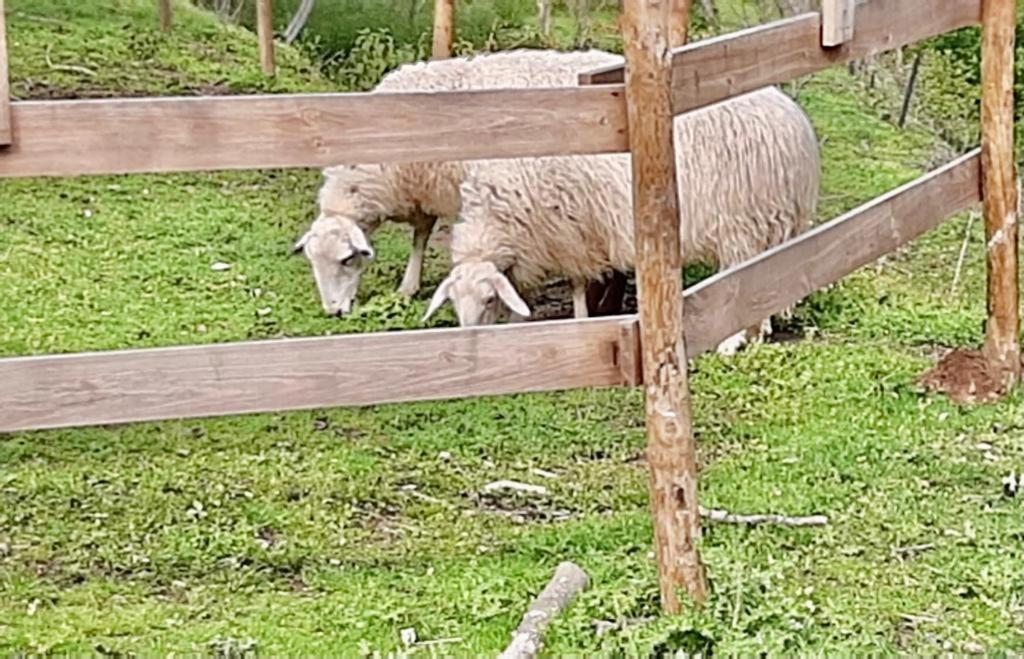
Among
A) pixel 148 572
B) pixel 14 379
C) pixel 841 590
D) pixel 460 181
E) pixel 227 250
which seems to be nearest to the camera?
pixel 14 379

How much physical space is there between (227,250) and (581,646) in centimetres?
556

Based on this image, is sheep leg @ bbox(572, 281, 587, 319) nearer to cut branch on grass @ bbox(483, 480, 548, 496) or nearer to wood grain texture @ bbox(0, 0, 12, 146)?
cut branch on grass @ bbox(483, 480, 548, 496)

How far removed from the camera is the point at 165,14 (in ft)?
44.8

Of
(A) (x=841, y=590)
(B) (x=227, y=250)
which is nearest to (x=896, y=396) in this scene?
(A) (x=841, y=590)

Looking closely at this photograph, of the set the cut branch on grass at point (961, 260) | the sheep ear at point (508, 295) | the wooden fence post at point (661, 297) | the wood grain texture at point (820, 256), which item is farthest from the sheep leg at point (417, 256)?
the wooden fence post at point (661, 297)

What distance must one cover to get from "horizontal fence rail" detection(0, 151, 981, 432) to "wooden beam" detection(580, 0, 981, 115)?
537 millimetres

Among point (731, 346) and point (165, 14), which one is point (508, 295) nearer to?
point (731, 346)

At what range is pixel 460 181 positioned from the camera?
327 inches

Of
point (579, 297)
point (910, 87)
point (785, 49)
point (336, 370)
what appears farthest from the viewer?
point (910, 87)

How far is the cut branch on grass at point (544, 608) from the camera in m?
3.69

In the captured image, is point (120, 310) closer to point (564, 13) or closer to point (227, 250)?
point (227, 250)

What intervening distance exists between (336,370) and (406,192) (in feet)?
16.1

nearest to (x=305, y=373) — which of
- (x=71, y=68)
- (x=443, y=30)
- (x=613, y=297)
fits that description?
(x=613, y=297)

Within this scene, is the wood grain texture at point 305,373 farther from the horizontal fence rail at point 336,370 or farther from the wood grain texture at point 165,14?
the wood grain texture at point 165,14
